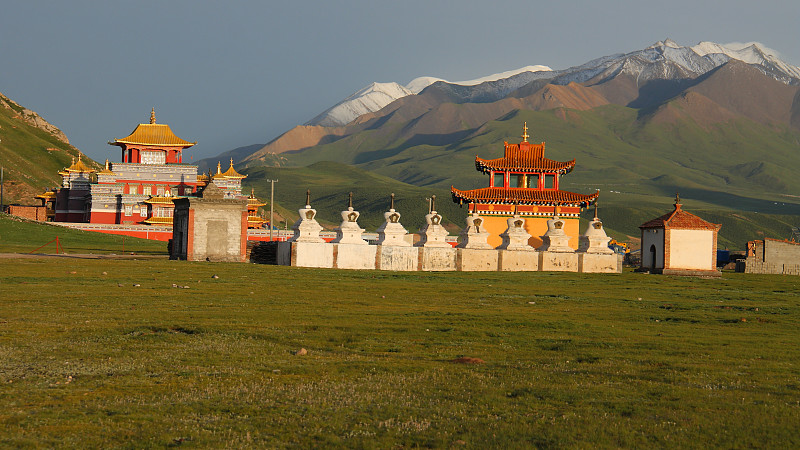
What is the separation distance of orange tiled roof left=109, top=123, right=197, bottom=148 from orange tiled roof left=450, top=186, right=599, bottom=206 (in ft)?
167

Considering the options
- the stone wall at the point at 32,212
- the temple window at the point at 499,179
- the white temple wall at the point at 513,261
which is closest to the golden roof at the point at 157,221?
the stone wall at the point at 32,212

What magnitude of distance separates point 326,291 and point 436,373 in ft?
57.4

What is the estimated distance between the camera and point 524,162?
251 ft

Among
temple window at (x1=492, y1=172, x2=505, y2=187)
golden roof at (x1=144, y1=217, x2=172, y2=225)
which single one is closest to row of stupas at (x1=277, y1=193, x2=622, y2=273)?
temple window at (x1=492, y1=172, x2=505, y2=187)

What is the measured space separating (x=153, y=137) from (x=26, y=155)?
5748 centimetres

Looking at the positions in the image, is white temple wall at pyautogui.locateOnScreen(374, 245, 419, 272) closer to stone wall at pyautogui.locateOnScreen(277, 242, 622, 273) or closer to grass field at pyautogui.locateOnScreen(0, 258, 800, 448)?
stone wall at pyautogui.locateOnScreen(277, 242, 622, 273)

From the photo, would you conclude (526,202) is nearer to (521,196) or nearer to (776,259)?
(521,196)

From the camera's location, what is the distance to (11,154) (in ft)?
493

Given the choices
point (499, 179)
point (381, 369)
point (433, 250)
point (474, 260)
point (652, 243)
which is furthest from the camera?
point (499, 179)

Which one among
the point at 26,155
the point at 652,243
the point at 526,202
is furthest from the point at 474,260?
the point at 26,155

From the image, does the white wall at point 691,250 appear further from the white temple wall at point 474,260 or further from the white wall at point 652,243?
the white temple wall at point 474,260

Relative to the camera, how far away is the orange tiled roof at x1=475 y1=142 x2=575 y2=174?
2995 inches

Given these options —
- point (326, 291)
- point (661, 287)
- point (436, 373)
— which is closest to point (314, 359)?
point (436, 373)

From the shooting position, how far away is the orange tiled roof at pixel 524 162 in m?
76.1
